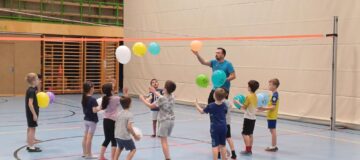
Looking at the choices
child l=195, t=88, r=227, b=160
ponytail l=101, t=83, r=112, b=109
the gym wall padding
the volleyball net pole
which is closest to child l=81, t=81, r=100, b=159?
ponytail l=101, t=83, r=112, b=109

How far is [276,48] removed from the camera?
12.8 metres

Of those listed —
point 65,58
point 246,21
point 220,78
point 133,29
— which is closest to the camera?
point 220,78

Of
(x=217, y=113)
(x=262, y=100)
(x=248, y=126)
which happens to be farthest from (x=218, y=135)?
(x=262, y=100)

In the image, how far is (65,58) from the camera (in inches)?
829

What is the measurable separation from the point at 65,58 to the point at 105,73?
205cm

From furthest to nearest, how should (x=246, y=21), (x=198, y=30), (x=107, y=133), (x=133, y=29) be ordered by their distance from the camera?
(x=133, y=29), (x=198, y=30), (x=246, y=21), (x=107, y=133)

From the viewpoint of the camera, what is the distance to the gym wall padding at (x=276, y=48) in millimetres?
11133

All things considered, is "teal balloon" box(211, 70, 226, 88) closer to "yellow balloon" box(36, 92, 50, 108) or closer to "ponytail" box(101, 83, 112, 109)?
"ponytail" box(101, 83, 112, 109)

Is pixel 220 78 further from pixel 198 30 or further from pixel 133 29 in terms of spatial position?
pixel 133 29

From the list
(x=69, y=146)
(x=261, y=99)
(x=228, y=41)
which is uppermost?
(x=228, y=41)

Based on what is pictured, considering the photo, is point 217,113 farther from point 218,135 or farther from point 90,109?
point 90,109

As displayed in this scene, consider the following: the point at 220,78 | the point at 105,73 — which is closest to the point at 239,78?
the point at 220,78

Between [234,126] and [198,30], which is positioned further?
[198,30]

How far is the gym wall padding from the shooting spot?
11133mm
